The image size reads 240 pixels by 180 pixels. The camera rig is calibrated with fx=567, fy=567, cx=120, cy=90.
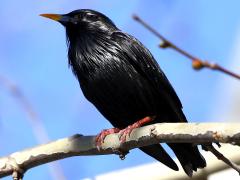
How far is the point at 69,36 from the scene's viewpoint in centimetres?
497

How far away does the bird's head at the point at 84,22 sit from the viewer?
16.1ft

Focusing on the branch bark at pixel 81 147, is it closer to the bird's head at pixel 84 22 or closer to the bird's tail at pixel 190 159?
the bird's tail at pixel 190 159

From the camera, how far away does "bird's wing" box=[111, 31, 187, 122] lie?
4.29m

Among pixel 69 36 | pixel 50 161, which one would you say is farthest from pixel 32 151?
pixel 69 36

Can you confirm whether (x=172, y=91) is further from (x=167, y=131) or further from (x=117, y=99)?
(x=167, y=131)

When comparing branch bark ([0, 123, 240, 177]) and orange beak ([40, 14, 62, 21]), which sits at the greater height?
orange beak ([40, 14, 62, 21])

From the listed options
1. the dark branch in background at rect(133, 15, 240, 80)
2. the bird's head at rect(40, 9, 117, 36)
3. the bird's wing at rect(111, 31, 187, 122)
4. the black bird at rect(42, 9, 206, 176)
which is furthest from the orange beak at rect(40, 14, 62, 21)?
the dark branch in background at rect(133, 15, 240, 80)

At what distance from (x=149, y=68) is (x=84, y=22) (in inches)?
35.0

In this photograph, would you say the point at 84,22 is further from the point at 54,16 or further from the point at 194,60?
the point at 194,60

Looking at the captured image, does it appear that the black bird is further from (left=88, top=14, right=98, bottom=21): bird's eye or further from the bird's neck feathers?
(left=88, top=14, right=98, bottom=21): bird's eye

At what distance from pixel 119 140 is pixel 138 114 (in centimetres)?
103

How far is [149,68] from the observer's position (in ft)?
14.6

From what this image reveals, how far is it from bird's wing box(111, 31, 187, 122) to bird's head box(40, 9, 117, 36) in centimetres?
26

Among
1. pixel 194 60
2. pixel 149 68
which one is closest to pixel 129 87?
pixel 149 68
